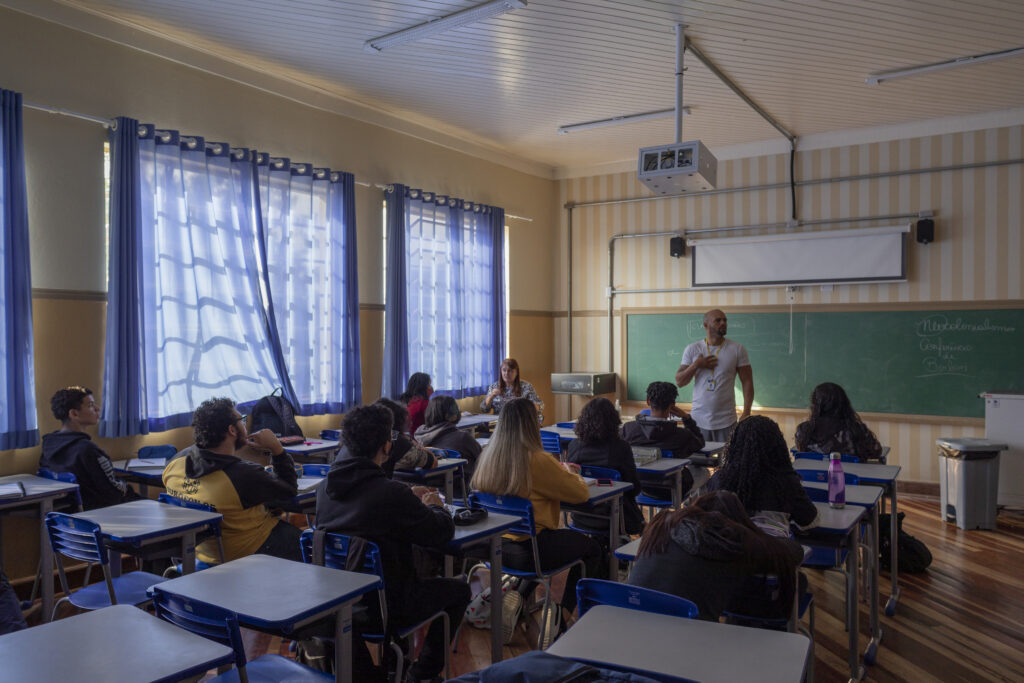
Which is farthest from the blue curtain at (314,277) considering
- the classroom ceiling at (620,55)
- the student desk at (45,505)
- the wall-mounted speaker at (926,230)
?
the wall-mounted speaker at (926,230)

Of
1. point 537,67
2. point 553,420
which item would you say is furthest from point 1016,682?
point 553,420

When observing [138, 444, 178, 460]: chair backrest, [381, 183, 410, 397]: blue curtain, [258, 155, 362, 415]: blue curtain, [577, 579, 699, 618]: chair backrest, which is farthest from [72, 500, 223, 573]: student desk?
[381, 183, 410, 397]: blue curtain

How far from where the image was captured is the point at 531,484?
3.32 metres

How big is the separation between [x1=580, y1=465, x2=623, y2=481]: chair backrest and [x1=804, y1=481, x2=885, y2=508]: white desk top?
Result: 0.95 metres

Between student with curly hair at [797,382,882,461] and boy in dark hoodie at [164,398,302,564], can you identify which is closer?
boy in dark hoodie at [164,398,302,564]

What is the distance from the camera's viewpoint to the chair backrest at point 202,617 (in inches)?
73.0

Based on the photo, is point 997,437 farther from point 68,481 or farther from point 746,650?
point 68,481

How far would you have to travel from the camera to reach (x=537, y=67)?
5547 mm

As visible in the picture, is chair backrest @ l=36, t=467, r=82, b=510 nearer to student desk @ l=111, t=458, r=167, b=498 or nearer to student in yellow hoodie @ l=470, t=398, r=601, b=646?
student desk @ l=111, t=458, r=167, b=498

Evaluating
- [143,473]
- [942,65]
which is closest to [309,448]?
[143,473]

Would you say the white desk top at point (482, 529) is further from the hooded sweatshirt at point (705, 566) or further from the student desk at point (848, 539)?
the student desk at point (848, 539)

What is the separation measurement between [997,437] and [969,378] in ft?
2.59

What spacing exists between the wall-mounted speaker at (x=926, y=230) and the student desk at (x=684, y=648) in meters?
6.26

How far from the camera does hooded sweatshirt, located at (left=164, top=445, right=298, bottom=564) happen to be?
3.21 metres
